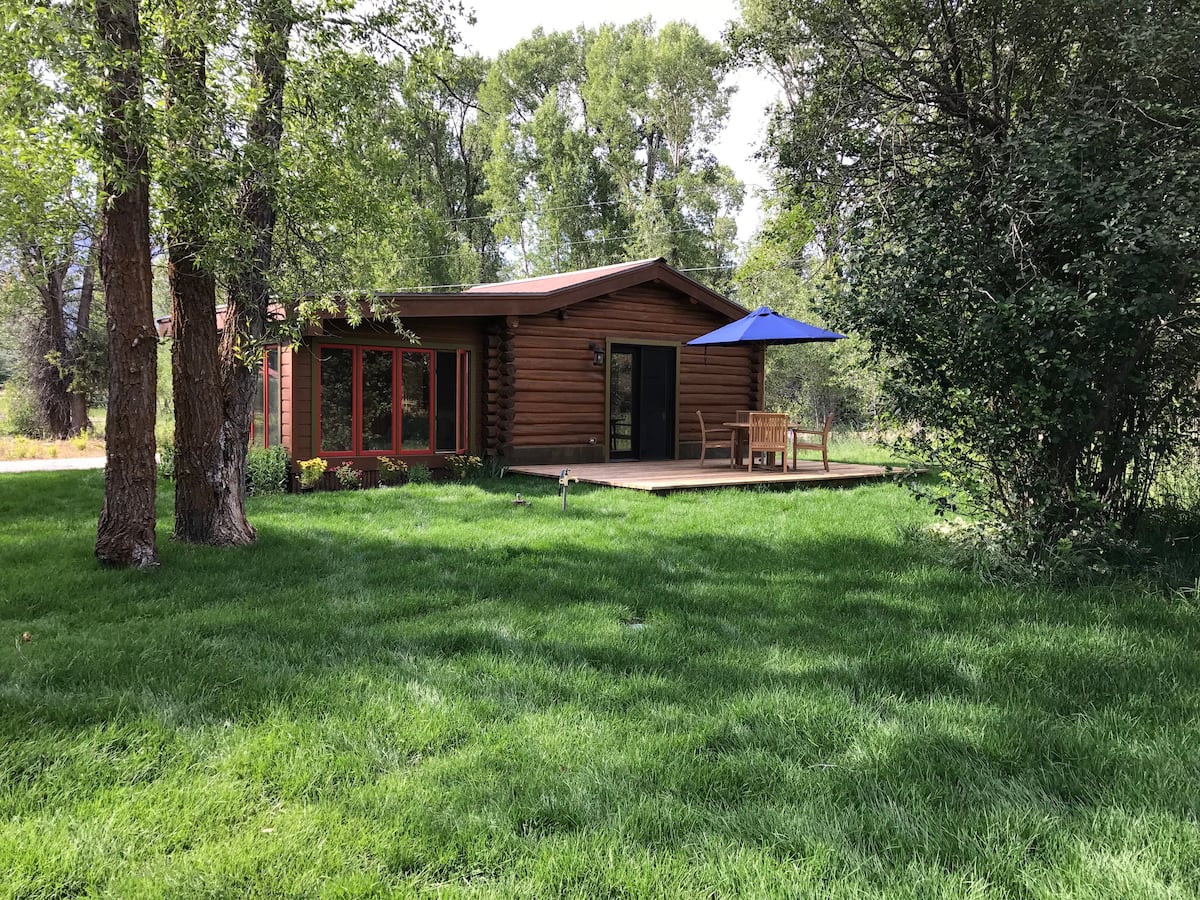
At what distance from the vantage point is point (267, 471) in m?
9.43

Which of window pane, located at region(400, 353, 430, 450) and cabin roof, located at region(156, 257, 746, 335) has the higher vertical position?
cabin roof, located at region(156, 257, 746, 335)

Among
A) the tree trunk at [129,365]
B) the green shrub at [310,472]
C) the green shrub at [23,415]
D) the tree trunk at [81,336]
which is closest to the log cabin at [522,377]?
the green shrub at [310,472]

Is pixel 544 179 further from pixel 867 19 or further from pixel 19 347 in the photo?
pixel 867 19

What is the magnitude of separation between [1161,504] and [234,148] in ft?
23.8

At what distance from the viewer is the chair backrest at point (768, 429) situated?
33.2ft

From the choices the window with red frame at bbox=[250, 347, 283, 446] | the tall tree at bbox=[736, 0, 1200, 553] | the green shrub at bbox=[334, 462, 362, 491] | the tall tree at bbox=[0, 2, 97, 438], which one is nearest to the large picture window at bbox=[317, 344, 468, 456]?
the green shrub at bbox=[334, 462, 362, 491]

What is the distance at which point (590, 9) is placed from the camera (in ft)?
88.0

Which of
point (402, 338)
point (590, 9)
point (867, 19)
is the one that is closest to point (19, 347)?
point (402, 338)

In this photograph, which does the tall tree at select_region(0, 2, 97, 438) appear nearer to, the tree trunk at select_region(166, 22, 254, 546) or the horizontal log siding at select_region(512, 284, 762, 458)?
the tree trunk at select_region(166, 22, 254, 546)

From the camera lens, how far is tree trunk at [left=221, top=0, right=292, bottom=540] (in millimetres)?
5738

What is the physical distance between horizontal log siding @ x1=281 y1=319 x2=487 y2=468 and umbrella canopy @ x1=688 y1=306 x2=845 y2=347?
3440 mm

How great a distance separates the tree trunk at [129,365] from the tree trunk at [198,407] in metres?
0.33

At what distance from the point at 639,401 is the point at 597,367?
1.03 m

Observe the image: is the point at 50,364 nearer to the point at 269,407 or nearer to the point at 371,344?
the point at 269,407
